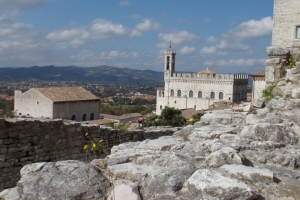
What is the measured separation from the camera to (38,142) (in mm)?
5727

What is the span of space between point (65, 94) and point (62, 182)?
102ft

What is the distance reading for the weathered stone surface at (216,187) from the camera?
1946mm

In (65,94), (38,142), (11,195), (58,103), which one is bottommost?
(58,103)

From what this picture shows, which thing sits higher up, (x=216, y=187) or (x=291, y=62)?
(x=291, y=62)

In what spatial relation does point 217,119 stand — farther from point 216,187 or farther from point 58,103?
point 58,103

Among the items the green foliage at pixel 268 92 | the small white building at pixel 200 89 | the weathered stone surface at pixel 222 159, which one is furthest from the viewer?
the small white building at pixel 200 89

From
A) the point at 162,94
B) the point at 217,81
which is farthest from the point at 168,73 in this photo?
the point at 217,81

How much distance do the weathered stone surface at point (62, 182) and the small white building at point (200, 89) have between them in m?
57.3

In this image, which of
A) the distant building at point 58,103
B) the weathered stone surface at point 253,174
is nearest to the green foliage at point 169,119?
the distant building at point 58,103

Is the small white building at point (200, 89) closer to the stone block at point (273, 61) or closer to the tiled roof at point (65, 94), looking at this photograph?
the tiled roof at point (65, 94)

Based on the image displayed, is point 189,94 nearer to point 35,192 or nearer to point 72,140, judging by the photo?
point 72,140

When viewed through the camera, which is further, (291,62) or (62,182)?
(291,62)

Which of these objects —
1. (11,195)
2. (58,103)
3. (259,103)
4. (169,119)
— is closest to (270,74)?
(259,103)

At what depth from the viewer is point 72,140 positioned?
20.4 ft
